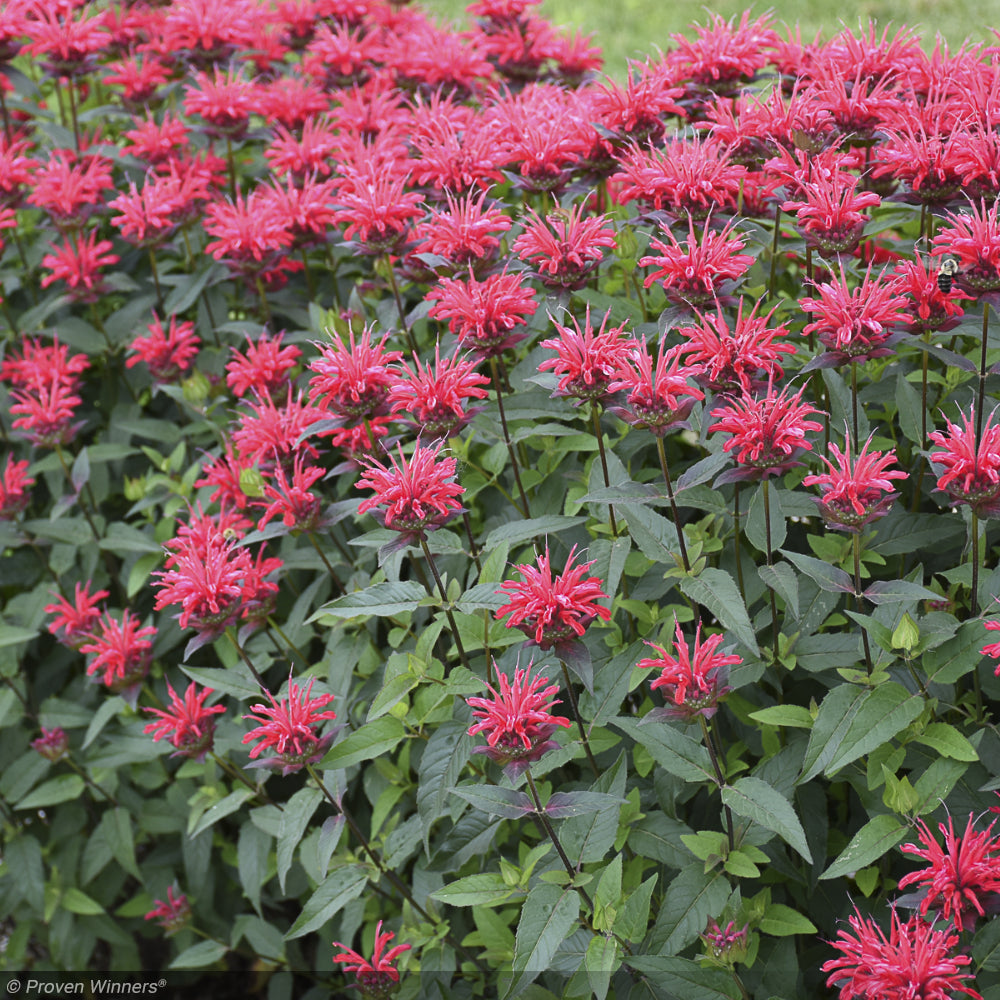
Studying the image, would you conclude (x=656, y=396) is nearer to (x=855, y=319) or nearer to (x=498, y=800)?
(x=855, y=319)

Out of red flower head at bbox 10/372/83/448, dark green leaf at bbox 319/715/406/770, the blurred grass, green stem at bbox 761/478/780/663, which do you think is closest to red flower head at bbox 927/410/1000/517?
green stem at bbox 761/478/780/663

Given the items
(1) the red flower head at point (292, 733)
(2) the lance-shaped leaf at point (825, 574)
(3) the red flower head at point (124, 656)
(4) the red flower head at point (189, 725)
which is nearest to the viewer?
(2) the lance-shaped leaf at point (825, 574)

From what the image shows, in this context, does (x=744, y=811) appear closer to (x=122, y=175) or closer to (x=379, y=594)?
(x=379, y=594)

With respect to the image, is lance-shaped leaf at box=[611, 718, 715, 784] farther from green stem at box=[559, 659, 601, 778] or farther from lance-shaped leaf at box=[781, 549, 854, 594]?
lance-shaped leaf at box=[781, 549, 854, 594]

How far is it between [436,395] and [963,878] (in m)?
1.05

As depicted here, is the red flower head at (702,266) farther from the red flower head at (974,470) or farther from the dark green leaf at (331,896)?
the dark green leaf at (331,896)

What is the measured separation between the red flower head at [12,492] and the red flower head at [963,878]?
2.11 m

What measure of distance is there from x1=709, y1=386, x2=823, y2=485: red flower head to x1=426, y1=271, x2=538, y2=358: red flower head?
0.42 metres

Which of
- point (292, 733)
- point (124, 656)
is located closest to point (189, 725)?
point (124, 656)

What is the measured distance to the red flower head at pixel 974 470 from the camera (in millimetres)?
1419

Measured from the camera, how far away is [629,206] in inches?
100

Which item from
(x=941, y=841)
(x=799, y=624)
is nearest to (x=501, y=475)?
(x=799, y=624)

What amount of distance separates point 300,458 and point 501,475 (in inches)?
17.8

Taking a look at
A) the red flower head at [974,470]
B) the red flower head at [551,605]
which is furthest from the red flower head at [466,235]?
the red flower head at [974,470]
